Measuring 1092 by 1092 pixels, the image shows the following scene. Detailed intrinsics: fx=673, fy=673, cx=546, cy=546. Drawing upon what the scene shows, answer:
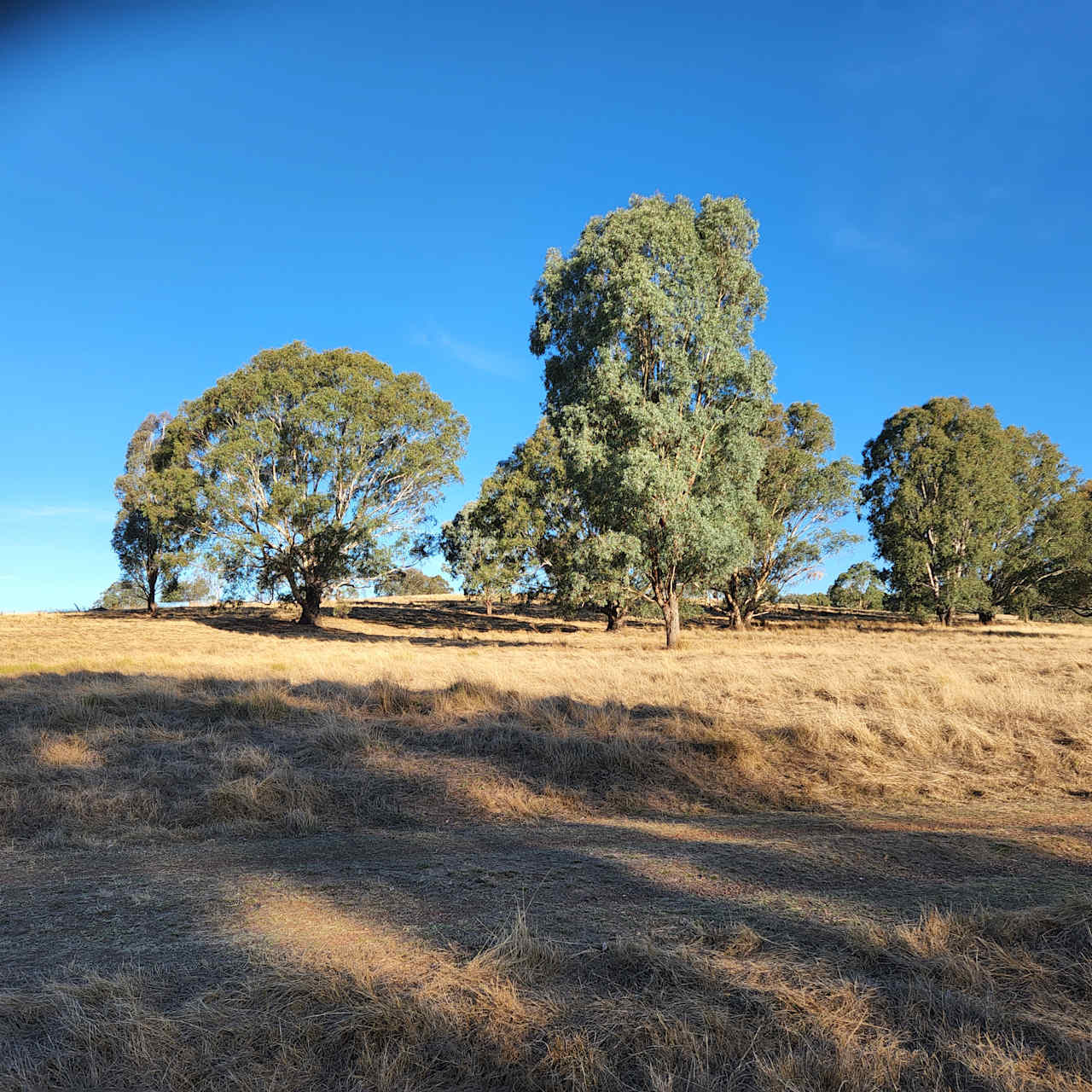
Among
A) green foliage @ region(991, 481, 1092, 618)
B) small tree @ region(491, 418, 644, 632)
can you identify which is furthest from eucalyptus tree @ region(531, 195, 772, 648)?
green foliage @ region(991, 481, 1092, 618)

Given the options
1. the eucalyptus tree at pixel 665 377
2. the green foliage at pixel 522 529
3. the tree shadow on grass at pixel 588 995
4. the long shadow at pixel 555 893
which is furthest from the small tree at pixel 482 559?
the tree shadow on grass at pixel 588 995

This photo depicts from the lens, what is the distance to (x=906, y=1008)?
116 inches

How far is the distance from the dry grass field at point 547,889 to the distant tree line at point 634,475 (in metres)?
13.7

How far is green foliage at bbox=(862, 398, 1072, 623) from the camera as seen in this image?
34.5 metres

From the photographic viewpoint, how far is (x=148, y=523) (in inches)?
1671

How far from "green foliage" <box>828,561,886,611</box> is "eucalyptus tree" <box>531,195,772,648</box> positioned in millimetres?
14508

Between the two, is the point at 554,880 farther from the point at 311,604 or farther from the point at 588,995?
the point at 311,604

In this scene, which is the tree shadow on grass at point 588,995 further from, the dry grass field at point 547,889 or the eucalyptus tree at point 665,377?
the eucalyptus tree at point 665,377

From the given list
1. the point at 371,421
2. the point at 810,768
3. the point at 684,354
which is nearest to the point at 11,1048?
the point at 810,768

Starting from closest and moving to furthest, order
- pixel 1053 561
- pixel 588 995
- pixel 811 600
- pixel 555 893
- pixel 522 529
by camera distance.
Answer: pixel 588 995
pixel 555 893
pixel 522 529
pixel 1053 561
pixel 811 600

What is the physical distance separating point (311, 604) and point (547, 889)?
34380 millimetres

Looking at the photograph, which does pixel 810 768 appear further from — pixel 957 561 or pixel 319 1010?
pixel 957 561

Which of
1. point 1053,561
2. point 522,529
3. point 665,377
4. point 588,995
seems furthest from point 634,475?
point 1053,561

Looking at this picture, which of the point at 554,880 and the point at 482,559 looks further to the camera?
the point at 482,559
